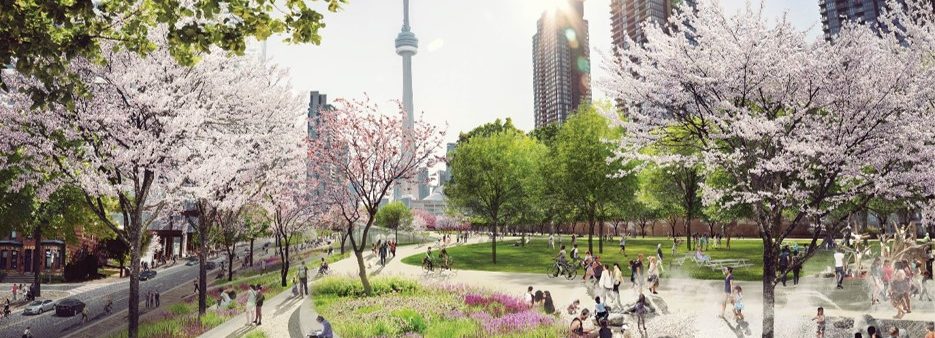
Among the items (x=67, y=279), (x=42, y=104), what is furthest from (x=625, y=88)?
(x=67, y=279)

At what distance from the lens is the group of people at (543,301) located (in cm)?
1873

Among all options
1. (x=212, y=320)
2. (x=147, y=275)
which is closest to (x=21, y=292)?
(x=147, y=275)

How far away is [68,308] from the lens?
34.9 meters

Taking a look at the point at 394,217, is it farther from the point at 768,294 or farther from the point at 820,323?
the point at 768,294

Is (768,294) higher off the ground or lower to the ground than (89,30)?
lower

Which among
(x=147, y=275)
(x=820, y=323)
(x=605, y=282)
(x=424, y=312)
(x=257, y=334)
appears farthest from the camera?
(x=147, y=275)

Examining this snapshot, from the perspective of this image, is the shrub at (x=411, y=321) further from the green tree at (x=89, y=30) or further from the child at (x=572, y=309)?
the green tree at (x=89, y=30)

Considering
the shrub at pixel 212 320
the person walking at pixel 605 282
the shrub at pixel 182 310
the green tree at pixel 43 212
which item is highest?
the green tree at pixel 43 212

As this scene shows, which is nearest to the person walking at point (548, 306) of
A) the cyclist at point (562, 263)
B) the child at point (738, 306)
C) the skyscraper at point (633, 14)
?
the child at point (738, 306)

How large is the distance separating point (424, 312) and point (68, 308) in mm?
30117

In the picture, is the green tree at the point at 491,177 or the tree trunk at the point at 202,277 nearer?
the tree trunk at the point at 202,277

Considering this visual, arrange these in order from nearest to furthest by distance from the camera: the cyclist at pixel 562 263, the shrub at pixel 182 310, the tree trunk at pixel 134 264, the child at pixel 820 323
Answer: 1. the child at pixel 820 323
2. the tree trunk at pixel 134 264
3. the shrub at pixel 182 310
4. the cyclist at pixel 562 263

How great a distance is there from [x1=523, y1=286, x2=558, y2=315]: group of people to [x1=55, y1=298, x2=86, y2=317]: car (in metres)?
31.1

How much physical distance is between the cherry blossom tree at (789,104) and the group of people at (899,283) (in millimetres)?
4783
